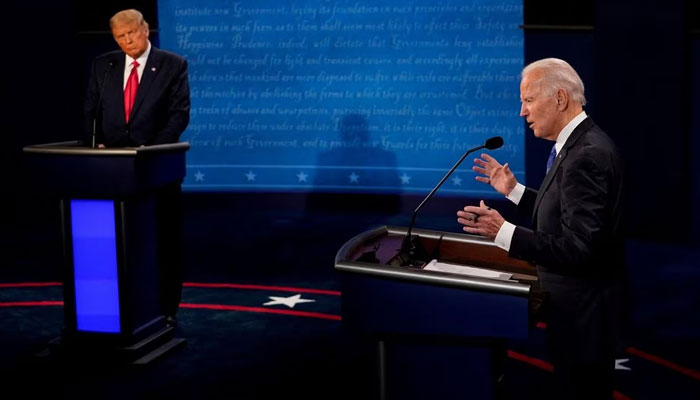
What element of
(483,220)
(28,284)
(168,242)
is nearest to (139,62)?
(168,242)

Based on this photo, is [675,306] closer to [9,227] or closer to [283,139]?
[283,139]

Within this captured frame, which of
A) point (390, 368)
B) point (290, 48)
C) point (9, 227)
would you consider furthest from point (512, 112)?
point (390, 368)

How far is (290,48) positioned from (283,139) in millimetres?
838

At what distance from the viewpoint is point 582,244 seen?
241 cm

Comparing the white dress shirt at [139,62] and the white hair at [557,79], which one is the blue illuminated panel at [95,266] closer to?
the white dress shirt at [139,62]

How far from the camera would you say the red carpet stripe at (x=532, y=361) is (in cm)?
428

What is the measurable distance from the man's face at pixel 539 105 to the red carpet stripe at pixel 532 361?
1.97 metres

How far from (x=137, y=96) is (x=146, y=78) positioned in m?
0.10

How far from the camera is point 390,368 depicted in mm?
2664

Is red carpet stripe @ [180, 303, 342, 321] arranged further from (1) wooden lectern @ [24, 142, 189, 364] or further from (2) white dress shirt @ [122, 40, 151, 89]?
(2) white dress shirt @ [122, 40, 151, 89]

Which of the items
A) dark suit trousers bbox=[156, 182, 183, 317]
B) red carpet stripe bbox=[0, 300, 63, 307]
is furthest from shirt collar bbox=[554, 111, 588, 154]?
red carpet stripe bbox=[0, 300, 63, 307]

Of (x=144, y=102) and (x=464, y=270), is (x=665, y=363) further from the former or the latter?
(x=144, y=102)

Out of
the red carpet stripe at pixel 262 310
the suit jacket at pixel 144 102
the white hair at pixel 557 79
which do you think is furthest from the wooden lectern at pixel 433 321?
the red carpet stripe at pixel 262 310

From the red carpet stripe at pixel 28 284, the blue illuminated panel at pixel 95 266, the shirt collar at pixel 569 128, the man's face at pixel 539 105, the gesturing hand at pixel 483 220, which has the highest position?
the man's face at pixel 539 105
